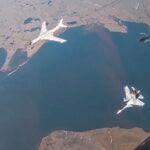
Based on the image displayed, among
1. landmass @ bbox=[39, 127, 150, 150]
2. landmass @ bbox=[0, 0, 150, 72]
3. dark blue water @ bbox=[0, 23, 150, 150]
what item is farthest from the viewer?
landmass @ bbox=[0, 0, 150, 72]

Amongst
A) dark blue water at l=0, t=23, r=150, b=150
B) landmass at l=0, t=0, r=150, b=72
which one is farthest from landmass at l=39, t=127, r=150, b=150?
landmass at l=0, t=0, r=150, b=72

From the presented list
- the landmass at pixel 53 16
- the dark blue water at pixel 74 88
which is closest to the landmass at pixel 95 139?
the dark blue water at pixel 74 88

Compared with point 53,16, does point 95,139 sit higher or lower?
lower

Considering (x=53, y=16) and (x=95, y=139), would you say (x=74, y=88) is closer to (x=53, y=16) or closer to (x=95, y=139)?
(x=95, y=139)

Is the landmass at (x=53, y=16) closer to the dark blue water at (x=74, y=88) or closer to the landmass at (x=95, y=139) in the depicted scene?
the dark blue water at (x=74, y=88)

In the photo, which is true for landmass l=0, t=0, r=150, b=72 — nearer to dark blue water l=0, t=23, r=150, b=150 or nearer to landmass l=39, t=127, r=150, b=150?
dark blue water l=0, t=23, r=150, b=150

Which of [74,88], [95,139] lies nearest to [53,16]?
[74,88]
